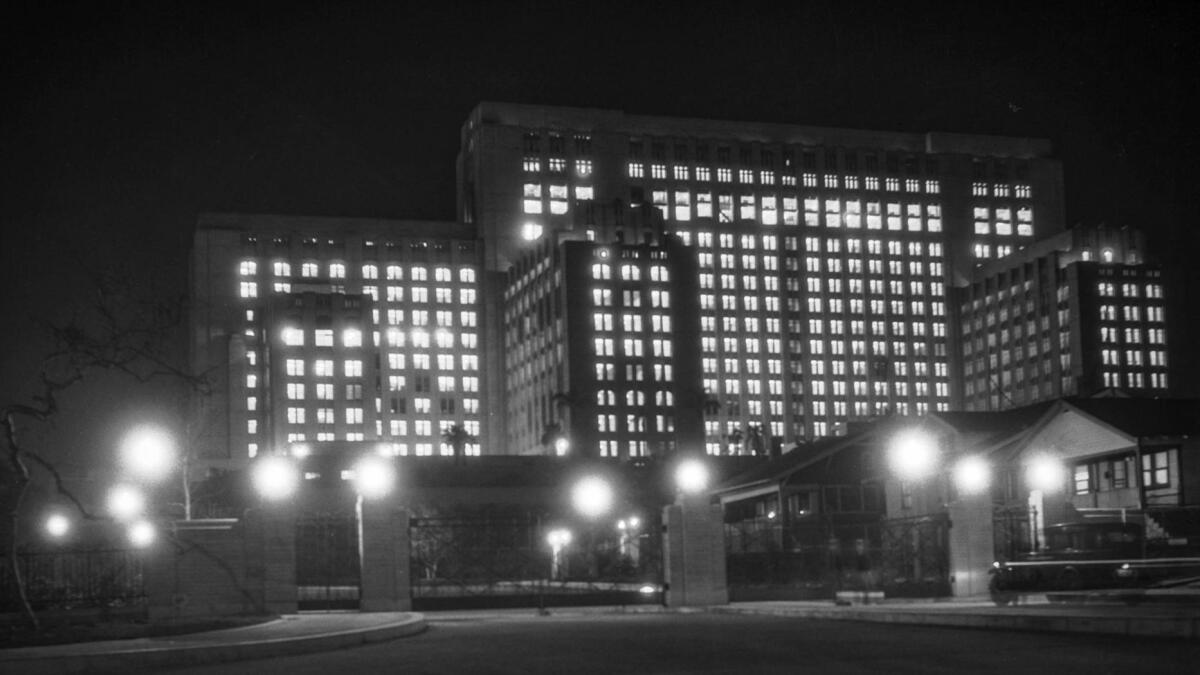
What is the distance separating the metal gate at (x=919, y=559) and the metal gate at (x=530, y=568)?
5886mm

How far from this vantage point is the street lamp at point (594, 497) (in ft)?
161

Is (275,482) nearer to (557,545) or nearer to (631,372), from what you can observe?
(557,545)

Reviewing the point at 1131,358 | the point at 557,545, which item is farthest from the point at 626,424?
the point at 557,545

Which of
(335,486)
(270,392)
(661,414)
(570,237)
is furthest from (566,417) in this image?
(335,486)

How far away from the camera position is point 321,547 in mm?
49188

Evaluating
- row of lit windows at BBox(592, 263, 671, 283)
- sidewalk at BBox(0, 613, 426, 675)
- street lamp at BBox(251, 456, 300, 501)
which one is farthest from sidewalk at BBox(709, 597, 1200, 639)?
row of lit windows at BBox(592, 263, 671, 283)

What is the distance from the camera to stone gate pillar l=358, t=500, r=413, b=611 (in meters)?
34.2

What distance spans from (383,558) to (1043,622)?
16236 mm

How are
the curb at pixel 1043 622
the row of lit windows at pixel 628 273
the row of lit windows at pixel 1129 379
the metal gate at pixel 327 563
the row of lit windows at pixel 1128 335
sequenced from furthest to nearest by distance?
the row of lit windows at pixel 1128 335, the row of lit windows at pixel 1129 379, the row of lit windows at pixel 628 273, the metal gate at pixel 327 563, the curb at pixel 1043 622

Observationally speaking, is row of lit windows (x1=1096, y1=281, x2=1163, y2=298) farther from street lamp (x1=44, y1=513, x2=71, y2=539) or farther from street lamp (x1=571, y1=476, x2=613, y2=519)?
street lamp (x1=44, y1=513, x2=71, y2=539)

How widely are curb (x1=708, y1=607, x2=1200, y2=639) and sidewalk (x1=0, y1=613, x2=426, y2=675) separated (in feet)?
26.1

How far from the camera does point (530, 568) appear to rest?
56.4m

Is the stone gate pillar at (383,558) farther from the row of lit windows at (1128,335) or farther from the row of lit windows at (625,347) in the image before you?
the row of lit windows at (1128,335)

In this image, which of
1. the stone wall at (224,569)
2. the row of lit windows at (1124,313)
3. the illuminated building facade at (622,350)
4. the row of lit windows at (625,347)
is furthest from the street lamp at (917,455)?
the row of lit windows at (1124,313)
